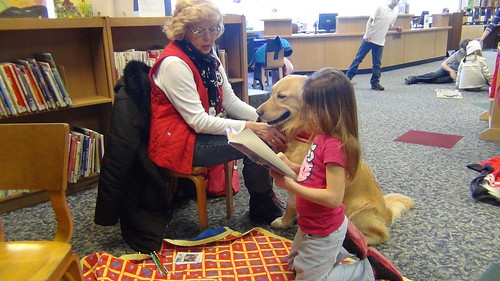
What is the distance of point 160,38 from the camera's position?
9.81 ft

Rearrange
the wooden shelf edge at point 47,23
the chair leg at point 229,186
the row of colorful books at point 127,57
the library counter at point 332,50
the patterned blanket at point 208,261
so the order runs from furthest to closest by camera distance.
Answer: the library counter at point 332,50
the row of colorful books at point 127,57
the chair leg at point 229,186
the wooden shelf edge at point 47,23
the patterned blanket at point 208,261

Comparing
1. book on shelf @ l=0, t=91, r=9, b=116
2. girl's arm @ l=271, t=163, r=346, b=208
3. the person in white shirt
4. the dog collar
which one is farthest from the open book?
the person in white shirt

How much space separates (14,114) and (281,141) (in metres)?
1.52

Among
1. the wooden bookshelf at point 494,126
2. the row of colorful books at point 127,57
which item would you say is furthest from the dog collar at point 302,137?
the wooden bookshelf at point 494,126

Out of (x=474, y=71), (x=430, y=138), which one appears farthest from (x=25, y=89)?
(x=474, y=71)

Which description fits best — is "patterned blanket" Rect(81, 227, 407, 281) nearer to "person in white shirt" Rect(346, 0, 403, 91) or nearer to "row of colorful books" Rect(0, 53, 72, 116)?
"row of colorful books" Rect(0, 53, 72, 116)

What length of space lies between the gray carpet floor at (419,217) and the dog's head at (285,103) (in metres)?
0.60

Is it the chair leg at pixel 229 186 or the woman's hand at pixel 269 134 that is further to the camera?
the chair leg at pixel 229 186

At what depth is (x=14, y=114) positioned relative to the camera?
7.48 ft

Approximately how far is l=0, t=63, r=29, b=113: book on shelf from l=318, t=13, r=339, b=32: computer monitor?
6881mm

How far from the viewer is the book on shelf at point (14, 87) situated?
2.21 meters

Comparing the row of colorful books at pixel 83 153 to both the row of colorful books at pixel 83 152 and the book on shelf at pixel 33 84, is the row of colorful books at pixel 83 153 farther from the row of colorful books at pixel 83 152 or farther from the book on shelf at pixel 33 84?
the book on shelf at pixel 33 84

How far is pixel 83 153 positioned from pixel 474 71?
5.17 metres

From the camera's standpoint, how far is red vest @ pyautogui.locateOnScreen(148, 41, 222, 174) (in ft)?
5.98
